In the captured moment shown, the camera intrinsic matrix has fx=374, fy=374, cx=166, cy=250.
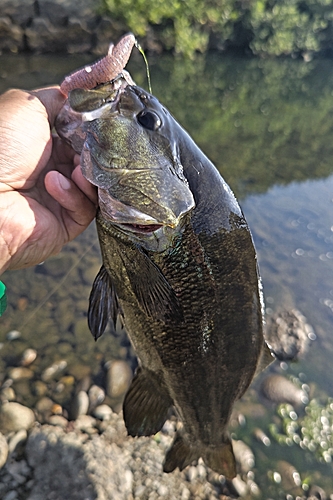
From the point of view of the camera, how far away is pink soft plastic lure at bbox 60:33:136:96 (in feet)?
5.04

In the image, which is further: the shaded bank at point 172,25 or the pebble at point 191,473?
the shaded bank at point 172,25

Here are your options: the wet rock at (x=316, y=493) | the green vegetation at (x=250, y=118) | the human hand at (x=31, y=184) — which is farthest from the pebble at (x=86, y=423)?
the green vegetation at (x=250, y=118)

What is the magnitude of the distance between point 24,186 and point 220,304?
3.95 ft

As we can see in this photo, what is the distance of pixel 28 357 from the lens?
3.49 m

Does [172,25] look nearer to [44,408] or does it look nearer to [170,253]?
[44,408]

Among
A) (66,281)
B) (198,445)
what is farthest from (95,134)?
(66,281)

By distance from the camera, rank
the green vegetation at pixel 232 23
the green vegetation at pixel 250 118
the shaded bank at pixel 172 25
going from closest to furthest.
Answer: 1. the green vegetation at pixel 250 118
2. the shaded bank at pixel 172 25
3. the green vegetation at pixel 232 23

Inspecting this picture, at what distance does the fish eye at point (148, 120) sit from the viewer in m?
1.59

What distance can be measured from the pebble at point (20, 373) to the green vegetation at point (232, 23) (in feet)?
56.0

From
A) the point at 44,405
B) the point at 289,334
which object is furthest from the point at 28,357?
the point at 289,334

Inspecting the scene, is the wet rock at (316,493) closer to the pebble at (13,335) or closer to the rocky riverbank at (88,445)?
the rocky riverbank at (88,445)

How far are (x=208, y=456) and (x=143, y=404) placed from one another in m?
0.53

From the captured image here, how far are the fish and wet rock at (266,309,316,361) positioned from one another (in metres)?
2.31

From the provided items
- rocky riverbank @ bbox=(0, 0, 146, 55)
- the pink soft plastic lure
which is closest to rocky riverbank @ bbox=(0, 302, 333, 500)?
the pink soft plastic lure
